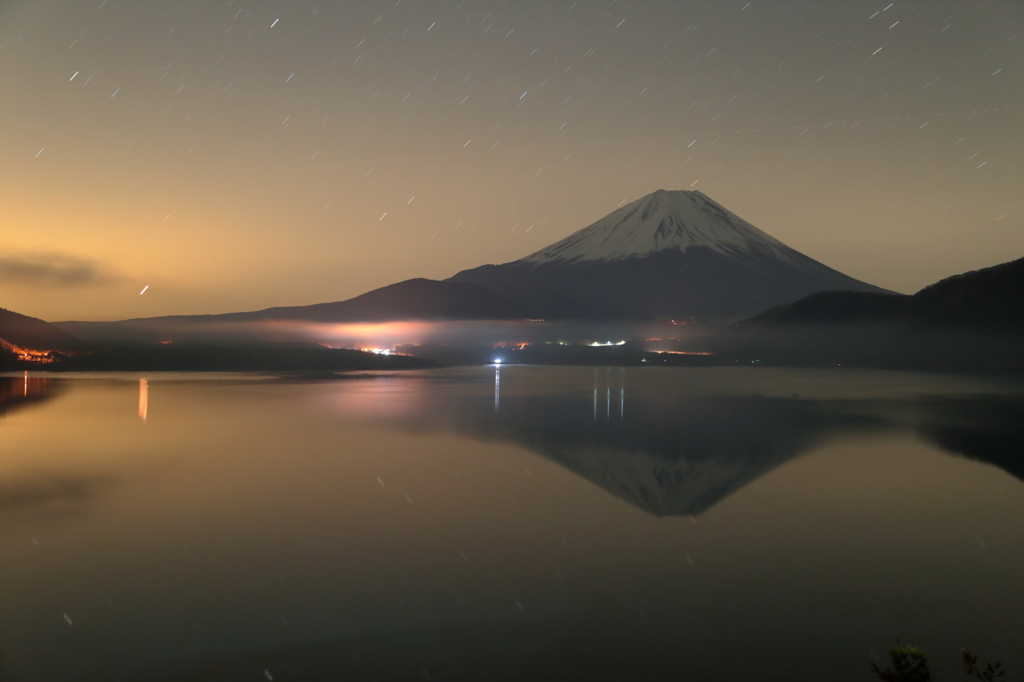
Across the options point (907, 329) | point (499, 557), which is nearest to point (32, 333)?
point (499, 557)

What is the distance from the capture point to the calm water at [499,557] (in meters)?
5.27

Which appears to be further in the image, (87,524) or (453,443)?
(453,443)

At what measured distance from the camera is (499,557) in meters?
7.65

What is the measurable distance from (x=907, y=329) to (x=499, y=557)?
400ft

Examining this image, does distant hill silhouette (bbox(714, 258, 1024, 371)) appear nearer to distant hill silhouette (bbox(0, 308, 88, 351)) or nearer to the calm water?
the calm water

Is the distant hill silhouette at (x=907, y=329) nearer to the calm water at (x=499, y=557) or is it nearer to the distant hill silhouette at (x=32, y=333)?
the calm water at (x=499, y=557)

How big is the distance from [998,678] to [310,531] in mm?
6673

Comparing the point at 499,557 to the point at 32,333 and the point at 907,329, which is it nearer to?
the point at 32,333

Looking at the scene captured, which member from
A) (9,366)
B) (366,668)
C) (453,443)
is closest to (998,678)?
(366,668)

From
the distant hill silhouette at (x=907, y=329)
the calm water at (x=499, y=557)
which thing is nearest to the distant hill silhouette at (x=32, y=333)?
the calm water at (x=499, y=557)

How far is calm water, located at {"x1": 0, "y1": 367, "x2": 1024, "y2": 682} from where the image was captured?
5.27 metres

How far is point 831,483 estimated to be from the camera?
1210 centimetres

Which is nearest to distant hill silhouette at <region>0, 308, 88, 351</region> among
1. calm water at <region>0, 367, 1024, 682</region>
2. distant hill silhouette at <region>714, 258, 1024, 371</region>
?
calm water at <region>0, 367, 1024, 682</region>

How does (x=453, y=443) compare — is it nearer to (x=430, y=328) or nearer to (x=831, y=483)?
(x=831, y=483)
